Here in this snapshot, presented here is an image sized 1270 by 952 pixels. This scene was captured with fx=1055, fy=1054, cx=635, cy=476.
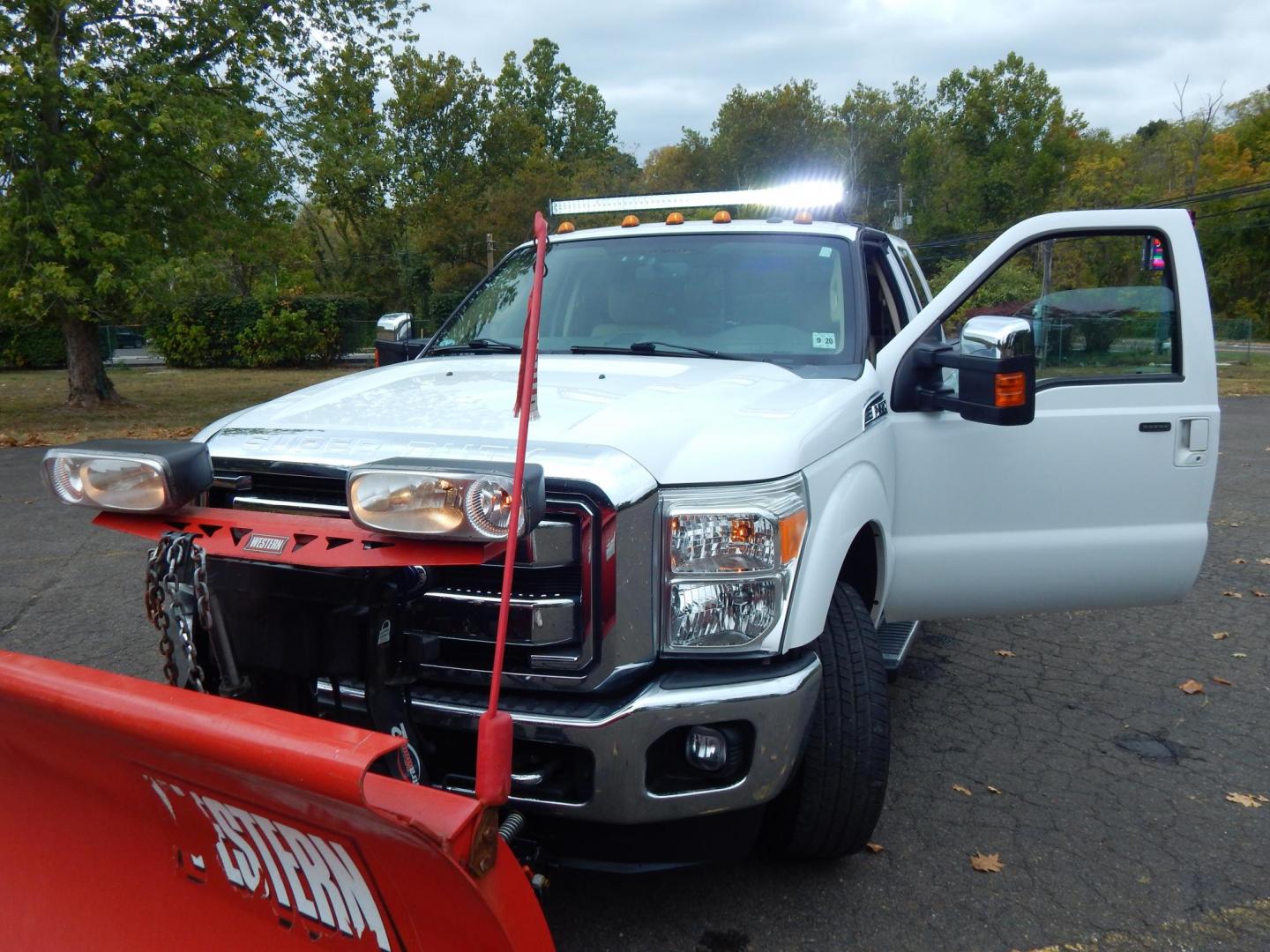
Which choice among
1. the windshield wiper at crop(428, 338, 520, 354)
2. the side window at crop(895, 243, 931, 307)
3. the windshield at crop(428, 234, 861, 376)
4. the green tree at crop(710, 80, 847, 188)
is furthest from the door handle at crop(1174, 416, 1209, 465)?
the green tree at crop(710, 80, 847, 188)

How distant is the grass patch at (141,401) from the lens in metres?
14.5

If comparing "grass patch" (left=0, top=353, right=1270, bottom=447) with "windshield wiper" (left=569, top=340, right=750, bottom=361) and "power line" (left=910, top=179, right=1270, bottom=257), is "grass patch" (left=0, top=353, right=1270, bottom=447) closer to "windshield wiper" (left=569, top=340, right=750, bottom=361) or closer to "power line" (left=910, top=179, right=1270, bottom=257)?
"windshield wiper" (left=569, top=340, right=750, bottom=361)

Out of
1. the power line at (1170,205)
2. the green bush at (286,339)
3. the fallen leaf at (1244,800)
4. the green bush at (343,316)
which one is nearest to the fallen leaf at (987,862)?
the fallen leaf at (1244,800)

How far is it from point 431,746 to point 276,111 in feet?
Answer: 55.0

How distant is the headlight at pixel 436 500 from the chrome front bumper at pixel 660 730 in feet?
1.93

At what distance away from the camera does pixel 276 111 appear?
17.1m

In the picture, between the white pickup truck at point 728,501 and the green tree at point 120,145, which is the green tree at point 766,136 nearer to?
the green tree at point 120,145

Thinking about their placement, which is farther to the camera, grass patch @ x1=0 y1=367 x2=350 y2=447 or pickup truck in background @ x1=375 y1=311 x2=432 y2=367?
grass patch @ x1=0 y1=367 x2=350 y2=447

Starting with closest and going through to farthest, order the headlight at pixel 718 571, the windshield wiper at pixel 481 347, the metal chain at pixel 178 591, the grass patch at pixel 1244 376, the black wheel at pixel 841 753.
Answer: the metal chain at pixel 178 591 < the headlight at pixel 718 571 < the black wheel at pixel 841 753 < the windshield wiper at pixel 481 347 < the grass patch at pixel 1244 376

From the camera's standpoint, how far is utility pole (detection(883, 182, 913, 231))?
49.4 m

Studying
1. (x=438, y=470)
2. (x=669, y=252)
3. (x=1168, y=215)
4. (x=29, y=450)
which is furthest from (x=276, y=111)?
(x=438, y=470)

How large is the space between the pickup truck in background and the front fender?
2247 mm

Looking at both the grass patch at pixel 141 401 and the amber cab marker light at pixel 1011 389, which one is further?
the grass patch at pixel 141 401

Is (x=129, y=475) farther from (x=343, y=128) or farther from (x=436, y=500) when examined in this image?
(x=343, y=128)
